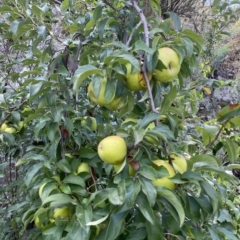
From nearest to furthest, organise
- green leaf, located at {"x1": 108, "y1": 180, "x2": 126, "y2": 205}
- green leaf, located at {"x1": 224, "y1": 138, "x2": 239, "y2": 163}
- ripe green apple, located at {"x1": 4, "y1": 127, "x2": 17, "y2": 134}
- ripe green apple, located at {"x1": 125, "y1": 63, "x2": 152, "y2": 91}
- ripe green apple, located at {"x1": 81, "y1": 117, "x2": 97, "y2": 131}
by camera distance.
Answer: green leaf, located at {"x1": 108, "y1": 180, "x2": 126, "y2": 205}, ripe green apple, located at {"x1": 125, "y1": 63, "x2": 152, "y2": 91}, green leaf, located at {"x1": 224, "y1": 138, "x2": 239, "y2": 163}, ripe green apple, located at {"x1": 81, "y1": 117, "x2": 97, "y2": 131}, ripe green apple, located at {"x1": 4, "y1": 127, "x2": 17, "y2": 134}

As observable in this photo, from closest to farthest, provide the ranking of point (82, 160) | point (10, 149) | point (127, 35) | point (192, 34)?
1. point (192, 34)
2. point (82, 160)
3. point (127, 35)
4. point (10, 149)

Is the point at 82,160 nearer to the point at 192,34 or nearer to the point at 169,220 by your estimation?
the point at 169,220

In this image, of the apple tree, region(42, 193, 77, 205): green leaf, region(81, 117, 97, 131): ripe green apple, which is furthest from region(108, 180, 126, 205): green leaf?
region(81, 117, 97, 131): ripe green apple

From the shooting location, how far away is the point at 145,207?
50cm

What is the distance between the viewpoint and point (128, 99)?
0.65 m

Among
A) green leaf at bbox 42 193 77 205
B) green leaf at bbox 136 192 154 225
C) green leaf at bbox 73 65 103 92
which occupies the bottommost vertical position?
green leaf at bbox 42 193 77 205

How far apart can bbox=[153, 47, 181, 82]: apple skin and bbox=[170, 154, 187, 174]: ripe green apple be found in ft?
0.48

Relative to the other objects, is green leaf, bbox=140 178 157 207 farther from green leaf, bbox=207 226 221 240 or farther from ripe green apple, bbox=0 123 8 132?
ripe green apple, bbox=0 123 8 132

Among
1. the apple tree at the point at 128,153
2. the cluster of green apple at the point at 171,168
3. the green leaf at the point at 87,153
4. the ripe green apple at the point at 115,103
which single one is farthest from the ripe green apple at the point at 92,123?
→ the cluster of green apple at the point at 171,168

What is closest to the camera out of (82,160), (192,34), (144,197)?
(144,197)

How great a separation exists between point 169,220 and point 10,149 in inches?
29.9

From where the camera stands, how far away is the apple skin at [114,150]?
0.53 metres

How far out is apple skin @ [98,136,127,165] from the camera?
0.53 m

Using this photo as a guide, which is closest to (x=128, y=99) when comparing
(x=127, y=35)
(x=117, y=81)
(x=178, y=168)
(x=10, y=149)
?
(x=117, y=81)
